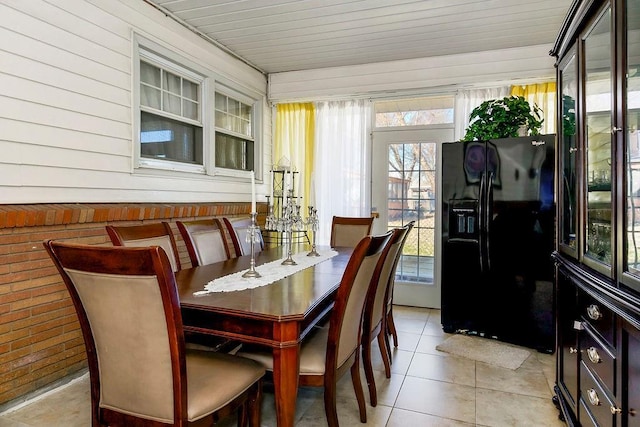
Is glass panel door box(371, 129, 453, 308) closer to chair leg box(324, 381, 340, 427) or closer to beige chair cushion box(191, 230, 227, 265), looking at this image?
beige chair cushion box(191, 230, 227, 265)

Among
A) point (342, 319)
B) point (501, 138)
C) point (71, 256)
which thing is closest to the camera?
point (71, 256)

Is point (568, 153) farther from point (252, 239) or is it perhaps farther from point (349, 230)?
point (349, 230)

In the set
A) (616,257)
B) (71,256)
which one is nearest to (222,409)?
(71,256)

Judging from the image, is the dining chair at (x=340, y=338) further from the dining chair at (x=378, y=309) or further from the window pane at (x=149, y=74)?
the window pane at (x=149, y=74)

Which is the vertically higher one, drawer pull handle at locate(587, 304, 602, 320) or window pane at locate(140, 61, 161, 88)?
window pane at locate(140, 61, 161, 88)

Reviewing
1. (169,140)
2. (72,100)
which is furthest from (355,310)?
(169,140)

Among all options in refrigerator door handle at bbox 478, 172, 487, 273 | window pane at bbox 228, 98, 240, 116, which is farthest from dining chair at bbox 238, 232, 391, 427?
window pane at bbox 228, 98, 240, 116

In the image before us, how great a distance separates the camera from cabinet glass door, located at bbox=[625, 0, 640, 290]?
1363mm

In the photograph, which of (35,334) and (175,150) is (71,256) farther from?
(175,150)

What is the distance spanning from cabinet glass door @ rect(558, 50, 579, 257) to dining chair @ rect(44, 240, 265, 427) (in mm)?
1838

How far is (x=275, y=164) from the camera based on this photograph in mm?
5027

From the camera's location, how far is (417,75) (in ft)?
14.5

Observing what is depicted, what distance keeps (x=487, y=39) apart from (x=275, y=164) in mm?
2658

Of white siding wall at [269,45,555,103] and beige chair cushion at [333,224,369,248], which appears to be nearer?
beige chair cushion at [333,224,369,248]
